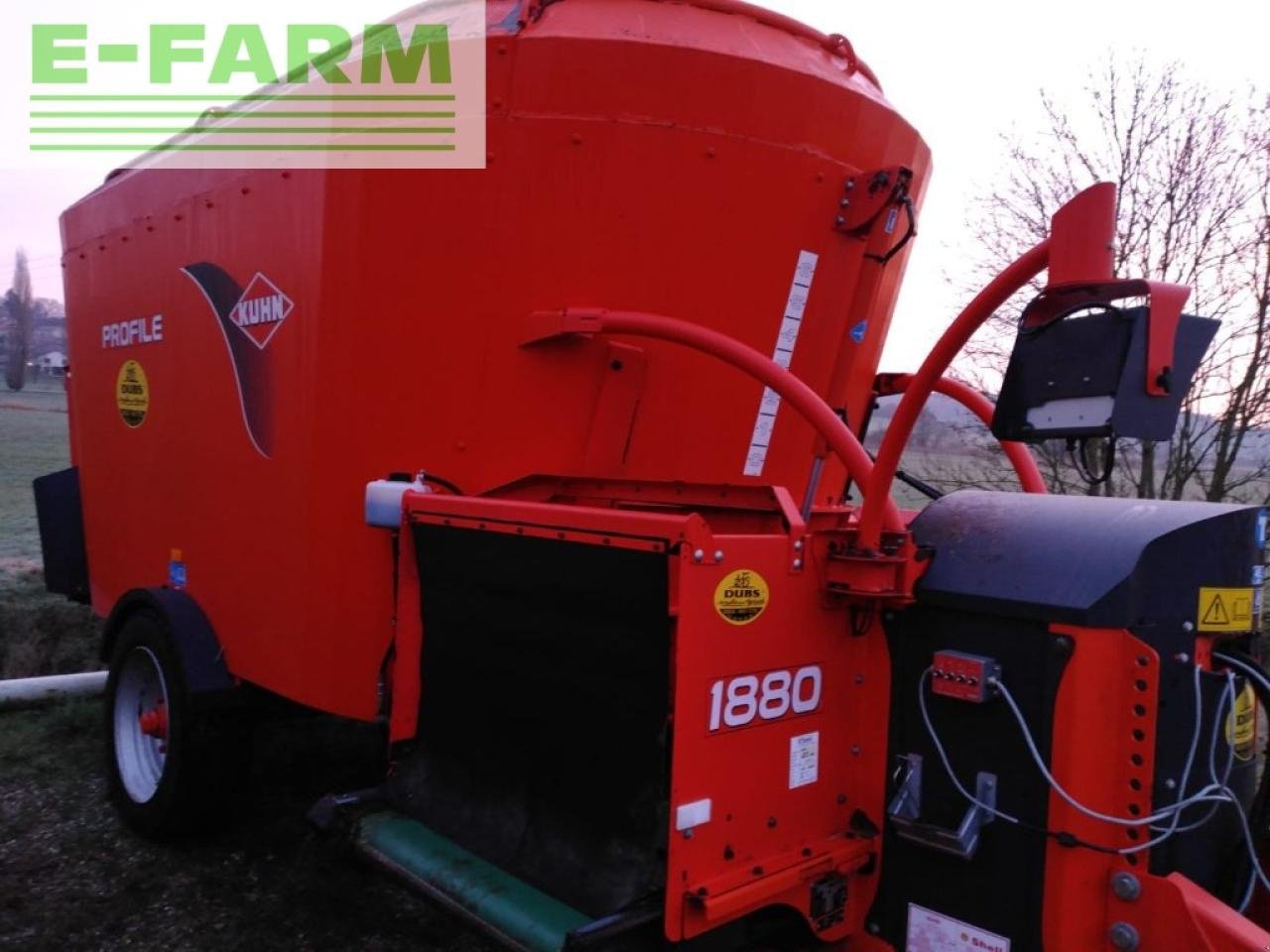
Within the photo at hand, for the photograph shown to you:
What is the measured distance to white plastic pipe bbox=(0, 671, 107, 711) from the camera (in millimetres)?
5719

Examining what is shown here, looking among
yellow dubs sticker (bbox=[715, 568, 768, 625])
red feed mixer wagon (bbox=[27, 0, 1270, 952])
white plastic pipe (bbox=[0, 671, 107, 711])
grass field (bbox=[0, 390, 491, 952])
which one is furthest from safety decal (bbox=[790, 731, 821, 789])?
white plastic pipe (bbox=[0, 671, 107, 711])

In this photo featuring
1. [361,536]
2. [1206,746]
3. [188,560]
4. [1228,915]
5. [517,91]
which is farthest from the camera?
[188,560]

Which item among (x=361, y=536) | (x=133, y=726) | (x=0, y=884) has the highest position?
(x=361, y=536)

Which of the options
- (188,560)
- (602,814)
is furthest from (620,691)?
(188,560)

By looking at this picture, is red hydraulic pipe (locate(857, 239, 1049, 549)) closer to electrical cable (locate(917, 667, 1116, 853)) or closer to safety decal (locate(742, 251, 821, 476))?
electrical cable (locate(917, 667, 1116, 853))

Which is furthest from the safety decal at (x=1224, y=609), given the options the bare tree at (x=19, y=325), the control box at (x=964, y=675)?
the bare tree at (x=19, y=325)

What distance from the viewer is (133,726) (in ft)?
14.0

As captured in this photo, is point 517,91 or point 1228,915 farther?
point 517,91

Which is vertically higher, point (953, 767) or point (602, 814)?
point (953, 767)

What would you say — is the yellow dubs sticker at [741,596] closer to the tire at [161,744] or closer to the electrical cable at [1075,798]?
the electrical cable at [1075,798]

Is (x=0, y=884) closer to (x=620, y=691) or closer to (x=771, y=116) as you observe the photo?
(x=620, y=691)

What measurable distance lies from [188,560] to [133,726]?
851 mm

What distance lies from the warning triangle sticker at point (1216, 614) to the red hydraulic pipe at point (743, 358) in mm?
716

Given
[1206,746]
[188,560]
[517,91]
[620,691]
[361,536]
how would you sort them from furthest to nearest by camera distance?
[188,560] < [361,536] < [517,91] < [620,691] < [1206,746]
